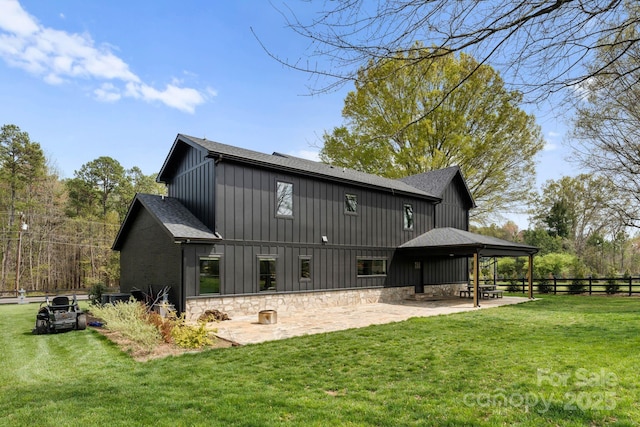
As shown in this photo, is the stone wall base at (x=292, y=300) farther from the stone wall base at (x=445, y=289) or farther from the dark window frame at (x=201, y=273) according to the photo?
the stone wall base at (x=445, y=289)

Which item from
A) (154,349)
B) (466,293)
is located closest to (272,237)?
(154,349)

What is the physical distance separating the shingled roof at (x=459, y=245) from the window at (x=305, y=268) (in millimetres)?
5253

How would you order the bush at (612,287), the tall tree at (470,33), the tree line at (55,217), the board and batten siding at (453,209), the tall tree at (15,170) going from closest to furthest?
the tall tree at (470,33) → the bush at (612,287) → the board and batten siding at (453,209) → the tall tree at (15,170) → the tree line at (55,217)

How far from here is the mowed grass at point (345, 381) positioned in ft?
13.2

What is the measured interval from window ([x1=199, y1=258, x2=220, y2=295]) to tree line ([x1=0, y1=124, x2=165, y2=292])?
64.3 ft

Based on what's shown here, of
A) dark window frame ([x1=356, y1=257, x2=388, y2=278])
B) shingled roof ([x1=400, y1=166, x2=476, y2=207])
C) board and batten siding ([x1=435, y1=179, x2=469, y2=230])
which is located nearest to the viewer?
dark window frame ([x1=356, y1=257, x2=388, y2=278])


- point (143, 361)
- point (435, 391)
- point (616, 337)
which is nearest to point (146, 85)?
point (143, 361)

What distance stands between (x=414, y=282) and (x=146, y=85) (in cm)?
1444

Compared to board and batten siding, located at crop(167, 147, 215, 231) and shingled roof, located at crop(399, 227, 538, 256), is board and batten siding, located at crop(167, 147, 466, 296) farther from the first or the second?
shingled roof, located at crop(399, 227, 538, 256)

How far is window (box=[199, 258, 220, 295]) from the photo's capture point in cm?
1124

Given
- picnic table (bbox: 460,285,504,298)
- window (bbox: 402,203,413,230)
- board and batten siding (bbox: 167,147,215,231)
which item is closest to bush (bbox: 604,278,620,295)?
picnic table (bbox: 460,285,504,298)

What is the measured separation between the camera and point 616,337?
770cm

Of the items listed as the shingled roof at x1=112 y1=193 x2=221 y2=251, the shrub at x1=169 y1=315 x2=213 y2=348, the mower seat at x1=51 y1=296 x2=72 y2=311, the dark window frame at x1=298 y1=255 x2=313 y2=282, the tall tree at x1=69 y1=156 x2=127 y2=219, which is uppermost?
the tall tree at x1=69 y1=156 x2=127 y2=219

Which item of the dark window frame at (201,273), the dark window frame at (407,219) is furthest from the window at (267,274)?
the dark window frame at (407,219)
